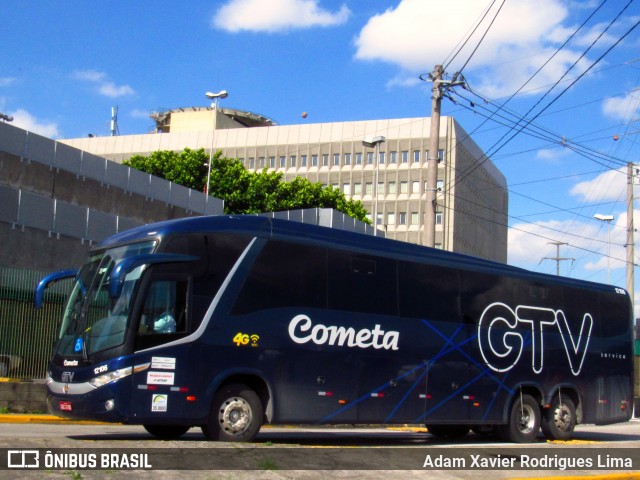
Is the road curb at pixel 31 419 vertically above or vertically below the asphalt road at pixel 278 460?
below

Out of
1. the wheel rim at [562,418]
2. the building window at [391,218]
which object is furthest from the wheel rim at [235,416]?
the building window at [391,218]

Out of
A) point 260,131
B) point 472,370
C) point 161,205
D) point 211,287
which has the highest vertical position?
point 260,131

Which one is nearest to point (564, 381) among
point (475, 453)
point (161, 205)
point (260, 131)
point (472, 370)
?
point (472, 370)

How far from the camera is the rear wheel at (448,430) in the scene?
1883 cm

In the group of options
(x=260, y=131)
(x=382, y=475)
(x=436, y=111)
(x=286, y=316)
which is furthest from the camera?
(x=260, y=131)

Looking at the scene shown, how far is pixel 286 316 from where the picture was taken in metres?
14.2

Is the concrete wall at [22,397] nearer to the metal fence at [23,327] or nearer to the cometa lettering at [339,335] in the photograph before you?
the metal fence at [23,327]

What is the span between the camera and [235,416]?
1344 centimetres

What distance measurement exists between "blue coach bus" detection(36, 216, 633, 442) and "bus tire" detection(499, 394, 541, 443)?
0.04 m

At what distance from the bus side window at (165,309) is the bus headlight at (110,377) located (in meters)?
0.61

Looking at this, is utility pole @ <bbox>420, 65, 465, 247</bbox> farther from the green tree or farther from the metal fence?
the green tree

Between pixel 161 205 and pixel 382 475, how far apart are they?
3015cm

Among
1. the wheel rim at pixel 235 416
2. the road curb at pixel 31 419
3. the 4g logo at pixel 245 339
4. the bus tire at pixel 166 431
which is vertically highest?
the 4g logo at pixel 245 339

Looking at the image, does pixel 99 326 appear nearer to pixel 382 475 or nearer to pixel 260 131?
pixel 382 475
